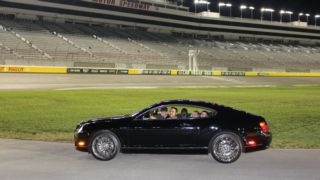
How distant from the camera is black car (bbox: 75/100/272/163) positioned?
8500 millimetres

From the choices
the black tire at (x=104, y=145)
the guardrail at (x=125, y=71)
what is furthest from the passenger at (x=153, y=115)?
the guardrail at (x=125, y=71)

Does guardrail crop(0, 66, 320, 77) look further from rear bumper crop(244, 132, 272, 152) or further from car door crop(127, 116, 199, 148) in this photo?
rear bumper crop(244, 132, 272, 152)

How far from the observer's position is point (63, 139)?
11.5 m

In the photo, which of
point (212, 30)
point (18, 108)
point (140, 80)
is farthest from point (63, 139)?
point (212, 30)

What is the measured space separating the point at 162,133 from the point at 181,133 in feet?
1.21

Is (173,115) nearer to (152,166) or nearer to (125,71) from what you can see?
(152,166)

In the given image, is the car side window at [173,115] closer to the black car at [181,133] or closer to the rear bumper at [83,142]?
the black car at [181,133]

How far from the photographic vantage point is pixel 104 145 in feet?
28.6

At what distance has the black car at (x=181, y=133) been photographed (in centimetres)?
850

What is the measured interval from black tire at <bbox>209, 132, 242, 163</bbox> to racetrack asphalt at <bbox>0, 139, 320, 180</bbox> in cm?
16

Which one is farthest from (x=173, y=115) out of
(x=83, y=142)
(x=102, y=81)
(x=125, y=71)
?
(x=125, y=71)

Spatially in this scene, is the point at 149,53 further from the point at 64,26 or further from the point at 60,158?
the point at 60,158

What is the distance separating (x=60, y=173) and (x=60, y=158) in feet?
4.26

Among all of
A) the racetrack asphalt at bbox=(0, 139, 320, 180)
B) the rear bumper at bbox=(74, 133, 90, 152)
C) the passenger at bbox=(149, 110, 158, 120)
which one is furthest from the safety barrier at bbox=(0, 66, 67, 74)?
the passenger at bbox=(149, 110, 158, 120)
